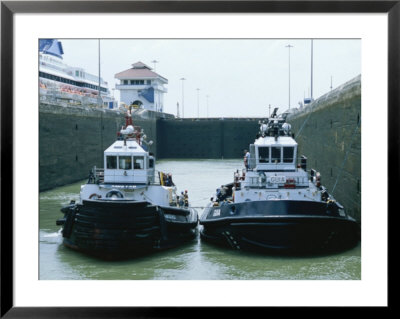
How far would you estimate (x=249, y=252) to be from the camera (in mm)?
10602

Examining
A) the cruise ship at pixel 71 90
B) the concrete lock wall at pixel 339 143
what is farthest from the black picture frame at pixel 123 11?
the cruise ship at pixel 71 90

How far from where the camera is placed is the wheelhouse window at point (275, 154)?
12.2 meters

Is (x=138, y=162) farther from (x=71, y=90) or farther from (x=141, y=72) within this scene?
(x=71, y=90)

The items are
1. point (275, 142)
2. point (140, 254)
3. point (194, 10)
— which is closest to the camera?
point (194, 10)

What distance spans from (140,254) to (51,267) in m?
2.52

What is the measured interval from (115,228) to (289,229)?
118 inches

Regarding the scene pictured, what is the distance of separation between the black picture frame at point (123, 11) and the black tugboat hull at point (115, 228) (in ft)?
10.5

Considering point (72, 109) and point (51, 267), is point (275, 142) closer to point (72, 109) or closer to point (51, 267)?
point (51, 267)

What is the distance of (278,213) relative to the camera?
10.4m

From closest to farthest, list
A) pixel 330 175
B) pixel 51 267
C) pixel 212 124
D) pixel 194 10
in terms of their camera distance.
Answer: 1. pixel 194 10
2. pixel 51 267
3. pixel 330 175
4. pixel 212 124

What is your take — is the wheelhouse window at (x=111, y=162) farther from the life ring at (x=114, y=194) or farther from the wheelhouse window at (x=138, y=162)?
the life ring at (x=114, y=194)

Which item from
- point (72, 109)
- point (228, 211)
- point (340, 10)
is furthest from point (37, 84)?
point (72, 109)

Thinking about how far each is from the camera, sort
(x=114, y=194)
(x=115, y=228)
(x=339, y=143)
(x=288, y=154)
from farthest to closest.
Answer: (x=339, y=143) → (x=288, y=154) → (x=114, y=194) → (x=115, y=228)

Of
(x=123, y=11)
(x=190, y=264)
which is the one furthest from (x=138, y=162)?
(x=123, y=11)
